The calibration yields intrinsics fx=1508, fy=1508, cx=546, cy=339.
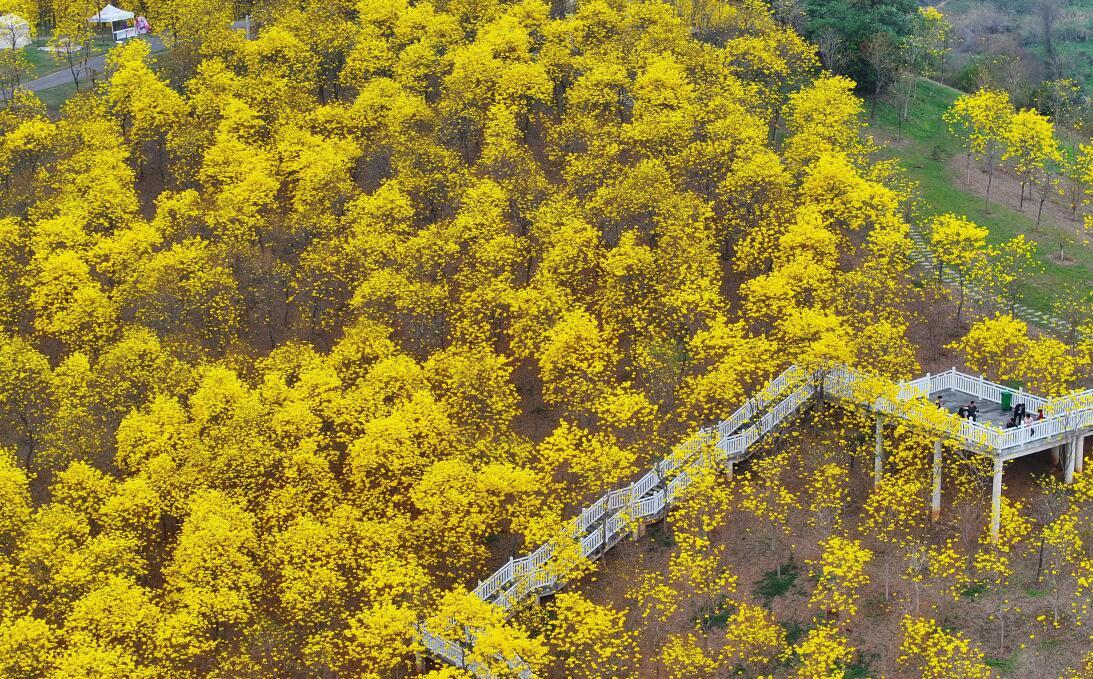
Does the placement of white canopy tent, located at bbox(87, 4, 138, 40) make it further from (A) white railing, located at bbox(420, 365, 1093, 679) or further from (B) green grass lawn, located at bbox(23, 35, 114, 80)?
(A) white railing, located at bbox(420, 365, 1093, 679)

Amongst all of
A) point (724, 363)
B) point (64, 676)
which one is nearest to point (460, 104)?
point (724, 363)

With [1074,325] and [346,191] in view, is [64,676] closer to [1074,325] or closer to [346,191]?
[346,191]

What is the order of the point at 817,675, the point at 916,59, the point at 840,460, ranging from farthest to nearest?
the point at 916,59, the point at 840,460, the point at 817,675

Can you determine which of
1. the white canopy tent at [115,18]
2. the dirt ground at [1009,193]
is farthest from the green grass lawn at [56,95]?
the dirt ground at [1009,193]

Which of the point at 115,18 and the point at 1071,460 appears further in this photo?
the point at 115,18

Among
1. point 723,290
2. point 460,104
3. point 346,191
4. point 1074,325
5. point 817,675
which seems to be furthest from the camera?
point 460,104

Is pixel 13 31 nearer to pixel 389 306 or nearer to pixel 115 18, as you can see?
pixel 115 18

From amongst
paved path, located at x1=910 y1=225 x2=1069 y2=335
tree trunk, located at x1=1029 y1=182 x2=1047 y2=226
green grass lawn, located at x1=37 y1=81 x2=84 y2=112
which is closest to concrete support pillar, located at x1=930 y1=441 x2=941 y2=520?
paved path, located at x1=910 y1=225 x2=1069 y2=335

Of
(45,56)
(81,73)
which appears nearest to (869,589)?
(81,73)
